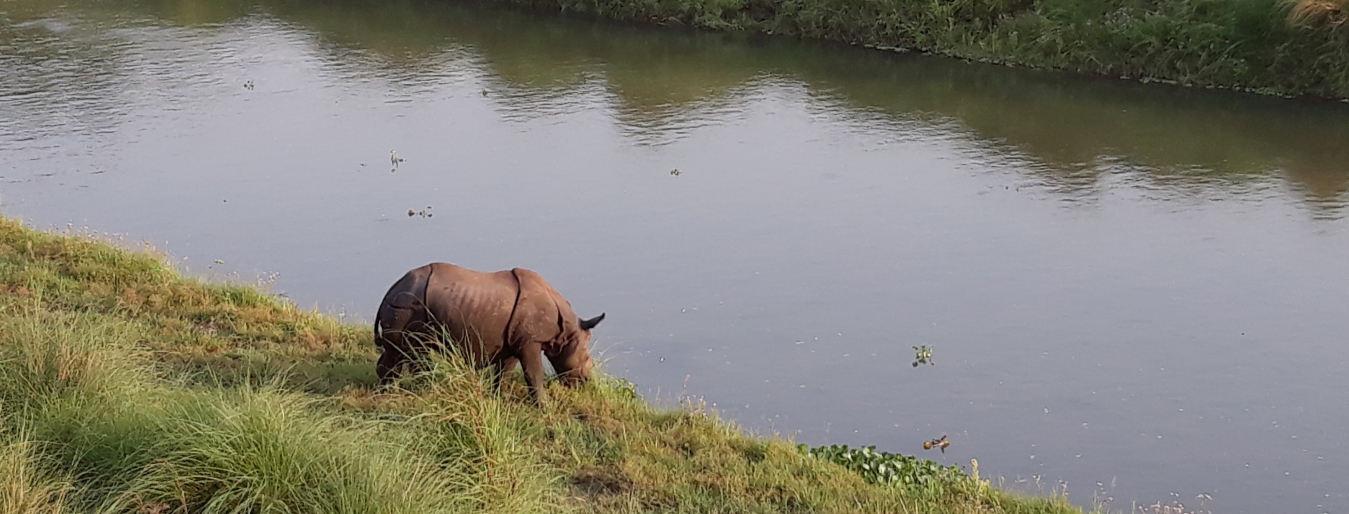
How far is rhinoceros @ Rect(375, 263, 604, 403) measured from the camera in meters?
6.74

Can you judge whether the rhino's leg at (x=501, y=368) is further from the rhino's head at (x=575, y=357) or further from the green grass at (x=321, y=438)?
the rhino's head at (x=575, y=357)

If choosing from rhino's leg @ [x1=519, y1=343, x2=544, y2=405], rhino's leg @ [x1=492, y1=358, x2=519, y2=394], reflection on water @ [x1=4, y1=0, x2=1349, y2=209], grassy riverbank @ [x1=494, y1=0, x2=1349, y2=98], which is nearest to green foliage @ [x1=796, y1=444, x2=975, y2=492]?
rhino's leg @ [x1=519, y1=343, x2=544, y2=405]

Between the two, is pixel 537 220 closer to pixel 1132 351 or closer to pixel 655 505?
pixel 1132 351

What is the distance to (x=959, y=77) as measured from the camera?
66.9ft

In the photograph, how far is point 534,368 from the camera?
22.9ft

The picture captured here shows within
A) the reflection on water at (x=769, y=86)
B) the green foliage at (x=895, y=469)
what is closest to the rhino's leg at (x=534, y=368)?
the green foliage at (x=895, y=469)

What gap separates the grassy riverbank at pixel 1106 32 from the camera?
1803 cm

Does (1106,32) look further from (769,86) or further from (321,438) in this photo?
(321,438)

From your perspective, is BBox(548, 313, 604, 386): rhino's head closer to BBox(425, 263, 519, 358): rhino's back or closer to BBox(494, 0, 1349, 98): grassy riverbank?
BBox(425, 263, 519, 358): rhino's back

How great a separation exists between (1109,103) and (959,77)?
2786mm

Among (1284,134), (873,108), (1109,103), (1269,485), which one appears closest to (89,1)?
(873,108)

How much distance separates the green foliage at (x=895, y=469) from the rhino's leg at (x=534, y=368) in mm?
1337

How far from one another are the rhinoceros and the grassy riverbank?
14.1 metres

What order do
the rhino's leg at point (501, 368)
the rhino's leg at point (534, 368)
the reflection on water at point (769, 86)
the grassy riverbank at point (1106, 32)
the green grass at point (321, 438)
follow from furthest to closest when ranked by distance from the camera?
the grassy riverbank at point (1106, 32) < the reflection on water at point (769, 86) < the rhino's leg at point (501, 368) < the rhino's leg at point (534, 368) < the green grass at point (321, 438)
